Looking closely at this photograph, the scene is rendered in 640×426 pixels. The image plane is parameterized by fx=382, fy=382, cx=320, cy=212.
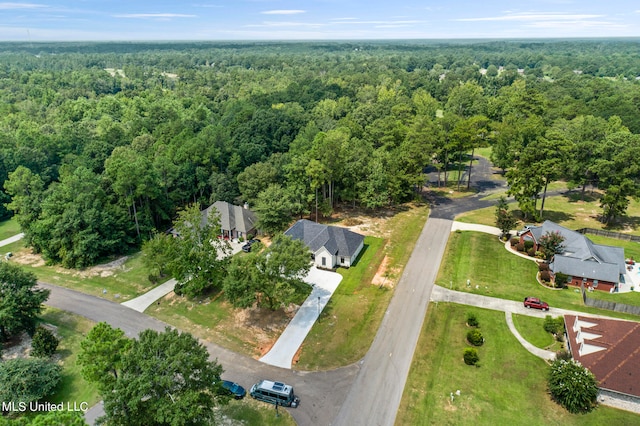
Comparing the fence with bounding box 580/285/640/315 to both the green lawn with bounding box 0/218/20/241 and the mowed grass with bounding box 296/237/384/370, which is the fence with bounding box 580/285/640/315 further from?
the green lawn with bounding box 0/218/20/241

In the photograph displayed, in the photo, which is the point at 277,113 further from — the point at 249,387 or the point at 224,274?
the point at 249,387

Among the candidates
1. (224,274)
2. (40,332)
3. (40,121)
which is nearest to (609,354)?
(224,274)

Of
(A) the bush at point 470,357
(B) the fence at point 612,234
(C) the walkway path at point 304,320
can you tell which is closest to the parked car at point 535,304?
(A) the bush at point 470,357

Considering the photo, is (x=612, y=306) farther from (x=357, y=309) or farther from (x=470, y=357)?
(x=357, y=309)

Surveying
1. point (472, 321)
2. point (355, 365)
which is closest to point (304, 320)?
point (355, 365)

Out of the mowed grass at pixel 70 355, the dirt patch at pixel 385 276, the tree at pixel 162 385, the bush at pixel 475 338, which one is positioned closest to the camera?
the tree at pixel 162 385

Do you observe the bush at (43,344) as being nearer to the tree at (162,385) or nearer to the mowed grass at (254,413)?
the tree at (162,385)

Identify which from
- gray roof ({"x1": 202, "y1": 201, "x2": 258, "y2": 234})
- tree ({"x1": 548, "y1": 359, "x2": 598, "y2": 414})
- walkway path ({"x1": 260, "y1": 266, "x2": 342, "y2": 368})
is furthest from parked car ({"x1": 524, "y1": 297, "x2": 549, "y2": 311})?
gray roof ({"x1": 202, "y1": 201, "x2": 258, "y2": 234})
